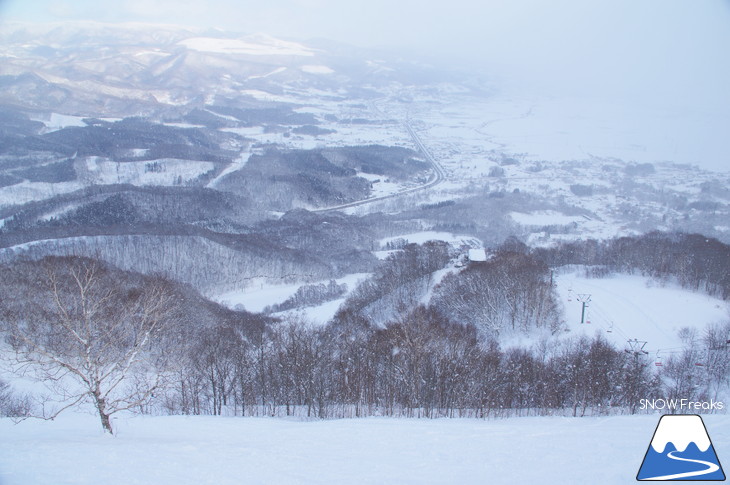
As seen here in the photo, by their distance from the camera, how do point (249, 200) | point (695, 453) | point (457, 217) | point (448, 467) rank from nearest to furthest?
1. point (695, 453)
2. point (448, 467)
3. point (457, 217)
4. point (249, 200)

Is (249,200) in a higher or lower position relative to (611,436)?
lower

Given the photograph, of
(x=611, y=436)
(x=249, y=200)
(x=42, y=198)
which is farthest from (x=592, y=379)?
(x=42, y=198)

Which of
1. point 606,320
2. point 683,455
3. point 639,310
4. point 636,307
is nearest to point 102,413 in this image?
point 683,455

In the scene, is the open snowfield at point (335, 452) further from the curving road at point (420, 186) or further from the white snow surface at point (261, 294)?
the curving road at point (420, 186)

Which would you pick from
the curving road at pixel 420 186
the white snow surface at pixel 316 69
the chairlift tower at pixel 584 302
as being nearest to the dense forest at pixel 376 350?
→ the chairlift tower at pixel 584 302

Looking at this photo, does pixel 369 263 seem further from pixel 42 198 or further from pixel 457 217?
pixel 42 198

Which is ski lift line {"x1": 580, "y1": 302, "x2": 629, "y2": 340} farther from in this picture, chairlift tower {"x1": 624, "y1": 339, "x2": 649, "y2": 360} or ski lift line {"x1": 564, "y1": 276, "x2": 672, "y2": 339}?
ski lift line {"x1": 564, "y1": 276, "x2": 672, "y2": 339}

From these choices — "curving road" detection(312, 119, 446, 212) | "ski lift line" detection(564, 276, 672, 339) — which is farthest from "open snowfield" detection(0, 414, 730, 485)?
"curving road" detection(312, 119, 446, 212)
